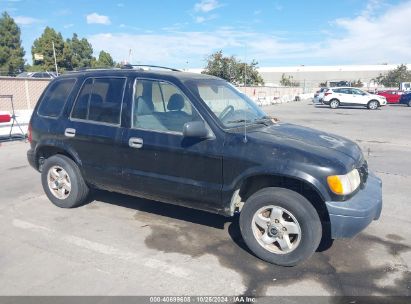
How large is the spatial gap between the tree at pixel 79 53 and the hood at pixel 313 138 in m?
50.7

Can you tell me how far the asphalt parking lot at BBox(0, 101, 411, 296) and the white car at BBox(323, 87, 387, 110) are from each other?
23.1 m

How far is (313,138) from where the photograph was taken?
3.99 meters

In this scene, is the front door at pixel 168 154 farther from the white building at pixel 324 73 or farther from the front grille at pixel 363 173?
→ the white building at pixel 324 73

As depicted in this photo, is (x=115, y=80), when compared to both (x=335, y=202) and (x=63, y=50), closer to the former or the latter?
(x=335, y=202)

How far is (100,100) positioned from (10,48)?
49.7 meters

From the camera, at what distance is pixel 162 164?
162 inches

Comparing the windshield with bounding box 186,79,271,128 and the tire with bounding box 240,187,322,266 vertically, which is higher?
the windshield with bounding box 186,79,271,128

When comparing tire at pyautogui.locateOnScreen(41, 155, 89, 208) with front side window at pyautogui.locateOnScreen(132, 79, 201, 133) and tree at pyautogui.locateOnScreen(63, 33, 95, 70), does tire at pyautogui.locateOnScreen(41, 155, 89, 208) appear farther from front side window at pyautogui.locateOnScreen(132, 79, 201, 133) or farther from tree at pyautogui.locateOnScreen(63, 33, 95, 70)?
tree at pyautogui.locateOnScreen(63, 33, 95, 70)

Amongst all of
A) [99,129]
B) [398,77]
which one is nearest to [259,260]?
[99,129]

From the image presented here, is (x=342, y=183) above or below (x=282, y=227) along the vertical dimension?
above

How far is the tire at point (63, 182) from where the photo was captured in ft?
16.3

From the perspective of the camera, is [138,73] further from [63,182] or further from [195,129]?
[63,182]

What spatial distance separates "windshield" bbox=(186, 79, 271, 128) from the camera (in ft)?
13.3

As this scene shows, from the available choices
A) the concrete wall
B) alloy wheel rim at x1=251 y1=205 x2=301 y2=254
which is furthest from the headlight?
the concrete wall
